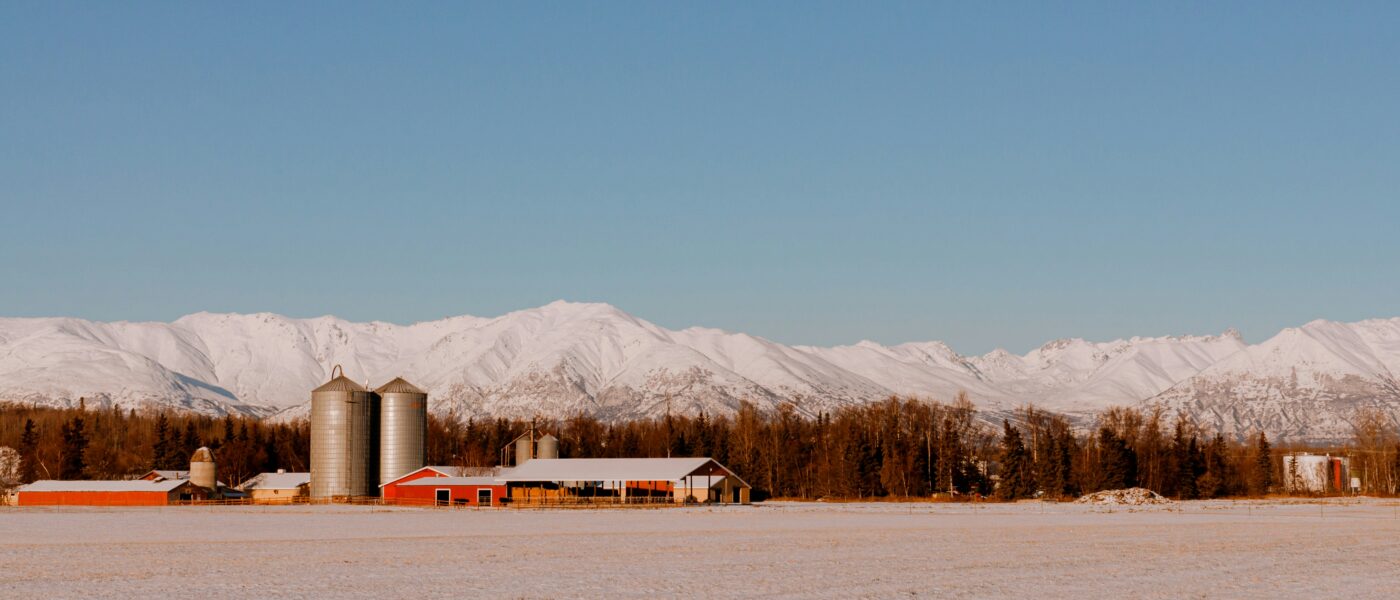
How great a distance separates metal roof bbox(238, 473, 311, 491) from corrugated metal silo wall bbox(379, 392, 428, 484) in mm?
9688

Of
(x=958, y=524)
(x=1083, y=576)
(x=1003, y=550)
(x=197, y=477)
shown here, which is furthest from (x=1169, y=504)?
(x=197, y=477)

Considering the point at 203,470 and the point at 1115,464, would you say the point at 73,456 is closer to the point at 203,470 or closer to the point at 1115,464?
the point at 203,470

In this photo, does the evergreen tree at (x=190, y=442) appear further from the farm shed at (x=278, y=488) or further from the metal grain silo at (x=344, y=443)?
the metal grain silo at (x=344, y=443)

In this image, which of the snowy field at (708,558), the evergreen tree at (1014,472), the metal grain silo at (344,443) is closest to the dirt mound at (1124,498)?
the evergreen tree at (1014,472)

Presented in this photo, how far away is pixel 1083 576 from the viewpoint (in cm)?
4175

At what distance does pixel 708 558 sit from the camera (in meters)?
48.2

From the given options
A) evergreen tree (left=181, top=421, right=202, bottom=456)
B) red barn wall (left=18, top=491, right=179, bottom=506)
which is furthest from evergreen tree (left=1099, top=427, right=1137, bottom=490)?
evergreen tree (left=181, top=421, right=202, bottom=456)

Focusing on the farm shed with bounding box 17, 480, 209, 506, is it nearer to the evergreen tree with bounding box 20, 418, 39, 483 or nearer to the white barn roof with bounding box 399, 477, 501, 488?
the white barn roof with bounding box 399, 477, 501, 488

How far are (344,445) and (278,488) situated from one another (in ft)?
43.1

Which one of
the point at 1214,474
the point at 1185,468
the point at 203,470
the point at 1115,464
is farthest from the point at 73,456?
the point at 1214,474

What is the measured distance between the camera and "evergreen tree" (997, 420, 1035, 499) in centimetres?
13575

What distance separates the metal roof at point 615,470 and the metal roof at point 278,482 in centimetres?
2619

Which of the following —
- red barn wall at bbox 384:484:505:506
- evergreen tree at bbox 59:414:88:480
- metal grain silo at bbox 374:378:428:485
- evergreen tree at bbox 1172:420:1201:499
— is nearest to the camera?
red barn wall at bbox 384:484:505:506

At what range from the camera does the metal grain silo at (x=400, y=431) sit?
A: 134 metres
